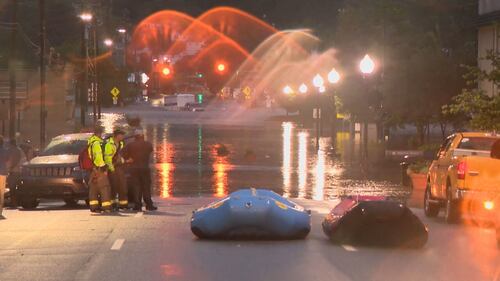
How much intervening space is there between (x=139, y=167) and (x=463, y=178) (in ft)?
22.6

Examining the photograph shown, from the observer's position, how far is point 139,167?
987 inches

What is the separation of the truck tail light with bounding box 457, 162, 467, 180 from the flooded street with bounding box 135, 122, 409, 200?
33.0ft

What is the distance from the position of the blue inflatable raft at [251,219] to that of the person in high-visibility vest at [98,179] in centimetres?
590

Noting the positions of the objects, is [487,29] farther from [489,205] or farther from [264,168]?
[489,205]

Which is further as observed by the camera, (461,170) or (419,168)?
(419,168)

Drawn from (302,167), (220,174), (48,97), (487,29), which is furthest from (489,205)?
(48,97)

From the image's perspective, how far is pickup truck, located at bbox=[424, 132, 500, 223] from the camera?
22.2 m

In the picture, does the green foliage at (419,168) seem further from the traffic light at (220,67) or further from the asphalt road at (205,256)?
the traffic light at (220,67)

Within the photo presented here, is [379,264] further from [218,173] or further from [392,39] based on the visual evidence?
[392,39]

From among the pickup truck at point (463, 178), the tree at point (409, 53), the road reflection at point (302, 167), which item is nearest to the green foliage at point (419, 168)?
the road reflection at point (302, 167)

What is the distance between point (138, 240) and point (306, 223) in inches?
106

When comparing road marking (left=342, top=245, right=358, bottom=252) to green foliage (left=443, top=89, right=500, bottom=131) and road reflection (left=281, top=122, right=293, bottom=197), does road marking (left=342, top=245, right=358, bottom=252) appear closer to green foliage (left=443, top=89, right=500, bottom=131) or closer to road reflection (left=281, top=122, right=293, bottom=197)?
green foliage (left=443, top=89, right=500, bottom=131)

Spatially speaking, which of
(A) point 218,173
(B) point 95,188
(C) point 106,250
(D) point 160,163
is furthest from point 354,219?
(D) point 160,163

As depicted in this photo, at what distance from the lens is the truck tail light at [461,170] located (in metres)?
22.7
